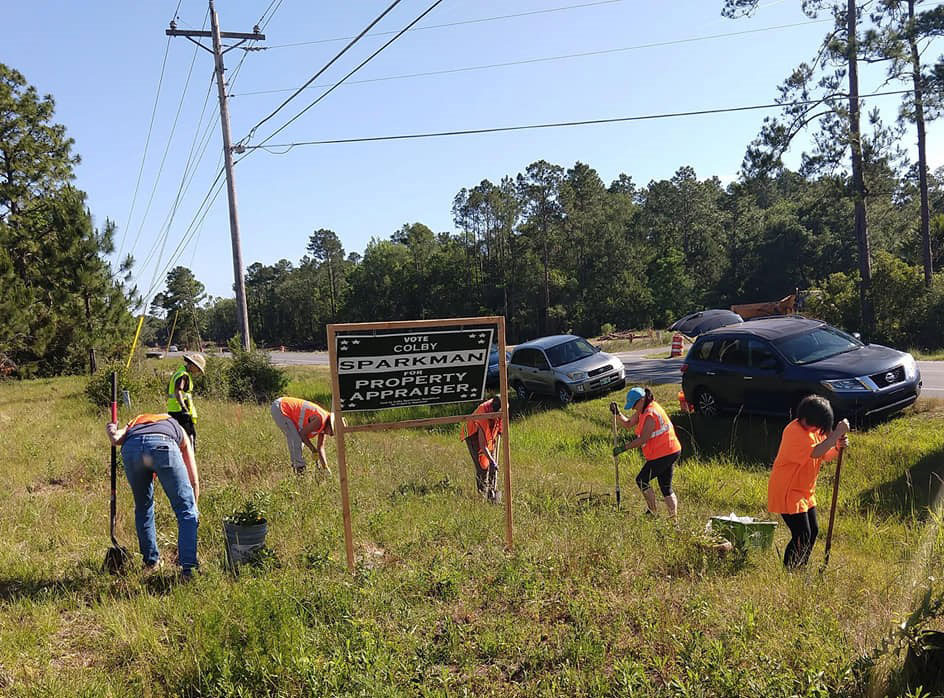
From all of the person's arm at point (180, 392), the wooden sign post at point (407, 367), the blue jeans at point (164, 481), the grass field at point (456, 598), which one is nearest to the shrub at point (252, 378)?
the person's arm at point (180, 392)

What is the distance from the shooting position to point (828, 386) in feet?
27.6

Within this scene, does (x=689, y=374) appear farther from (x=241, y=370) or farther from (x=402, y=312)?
(x=402, y=312)

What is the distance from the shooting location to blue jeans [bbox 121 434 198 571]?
450 cm

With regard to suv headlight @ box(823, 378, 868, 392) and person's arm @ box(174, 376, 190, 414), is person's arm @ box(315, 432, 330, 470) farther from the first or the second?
suv headlight @ box(823, 378, 868, 392)

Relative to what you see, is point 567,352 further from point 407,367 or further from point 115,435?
point 115,435

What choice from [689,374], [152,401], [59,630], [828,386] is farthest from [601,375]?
[59,630]

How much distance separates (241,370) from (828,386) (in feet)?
44.9

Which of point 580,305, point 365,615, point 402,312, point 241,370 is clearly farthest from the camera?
point 402,312

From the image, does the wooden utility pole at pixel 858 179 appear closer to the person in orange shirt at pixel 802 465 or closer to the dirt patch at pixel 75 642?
the person in orange shirt at pixel 802 465

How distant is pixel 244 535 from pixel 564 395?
32.6 feet

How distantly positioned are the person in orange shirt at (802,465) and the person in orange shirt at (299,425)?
15.8 feet

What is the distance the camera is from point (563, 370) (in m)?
14.0

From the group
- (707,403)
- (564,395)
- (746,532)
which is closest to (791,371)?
(707,403)

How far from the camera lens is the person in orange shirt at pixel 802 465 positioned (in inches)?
182
